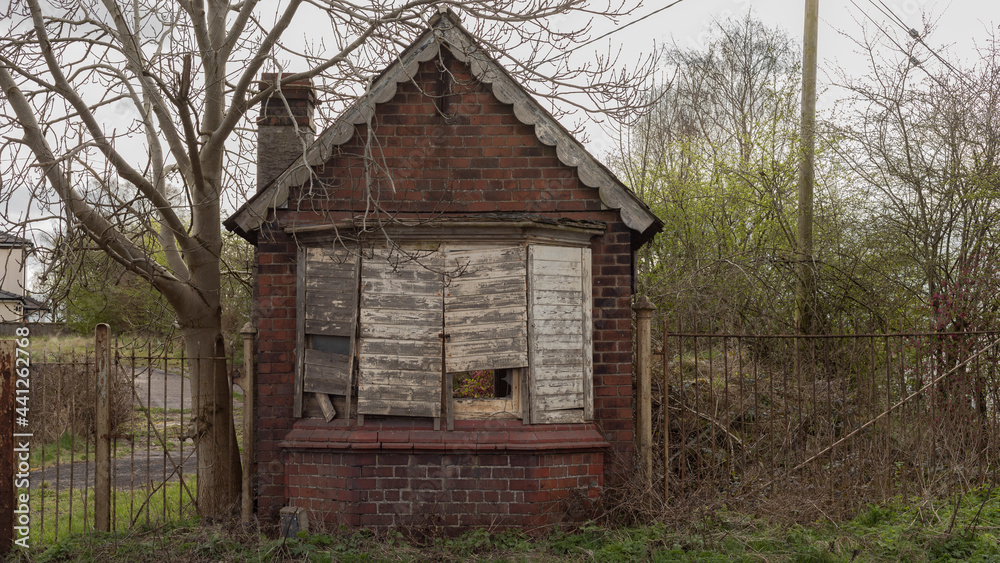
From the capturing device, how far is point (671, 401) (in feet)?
32.2

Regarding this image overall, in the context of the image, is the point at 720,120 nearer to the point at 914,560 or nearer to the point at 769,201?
the point at 769,201

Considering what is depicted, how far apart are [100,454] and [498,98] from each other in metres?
5.50

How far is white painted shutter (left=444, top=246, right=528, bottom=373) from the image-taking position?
7.22 m

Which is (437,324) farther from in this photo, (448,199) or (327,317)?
(448,199)

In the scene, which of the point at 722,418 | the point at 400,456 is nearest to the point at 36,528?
the point at 400,456

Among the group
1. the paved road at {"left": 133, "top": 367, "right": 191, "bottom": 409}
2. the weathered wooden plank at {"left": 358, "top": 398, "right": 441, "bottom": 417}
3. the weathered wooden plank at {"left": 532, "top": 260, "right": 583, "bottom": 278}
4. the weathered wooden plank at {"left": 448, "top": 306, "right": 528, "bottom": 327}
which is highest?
the weathered wooden plank at {"left": 532, "top": 260, "right": 583, "bottom": 278}

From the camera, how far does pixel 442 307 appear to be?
727 centimetres

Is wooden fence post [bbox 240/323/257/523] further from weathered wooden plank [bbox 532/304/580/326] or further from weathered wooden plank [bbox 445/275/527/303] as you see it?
weathered wooden plank [bbox 532/304/580/326]

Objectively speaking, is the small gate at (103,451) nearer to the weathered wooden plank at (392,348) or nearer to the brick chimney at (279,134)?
the weathered wooden plank at (392,348)

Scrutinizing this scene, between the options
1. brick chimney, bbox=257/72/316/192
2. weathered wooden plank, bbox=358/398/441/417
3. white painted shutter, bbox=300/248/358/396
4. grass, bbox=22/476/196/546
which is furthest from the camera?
brick chimney, bbox=257/72/316/192

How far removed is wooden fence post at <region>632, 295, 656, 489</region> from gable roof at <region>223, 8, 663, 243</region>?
3.01 ft

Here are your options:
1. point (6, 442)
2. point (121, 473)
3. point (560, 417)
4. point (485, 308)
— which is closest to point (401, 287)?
point (485, 308)

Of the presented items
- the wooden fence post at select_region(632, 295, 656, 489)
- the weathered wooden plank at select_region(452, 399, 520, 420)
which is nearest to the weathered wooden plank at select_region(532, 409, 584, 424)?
the weathered wooden plank at select_region(452, 399, 520, 420)

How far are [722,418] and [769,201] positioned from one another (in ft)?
22.1
